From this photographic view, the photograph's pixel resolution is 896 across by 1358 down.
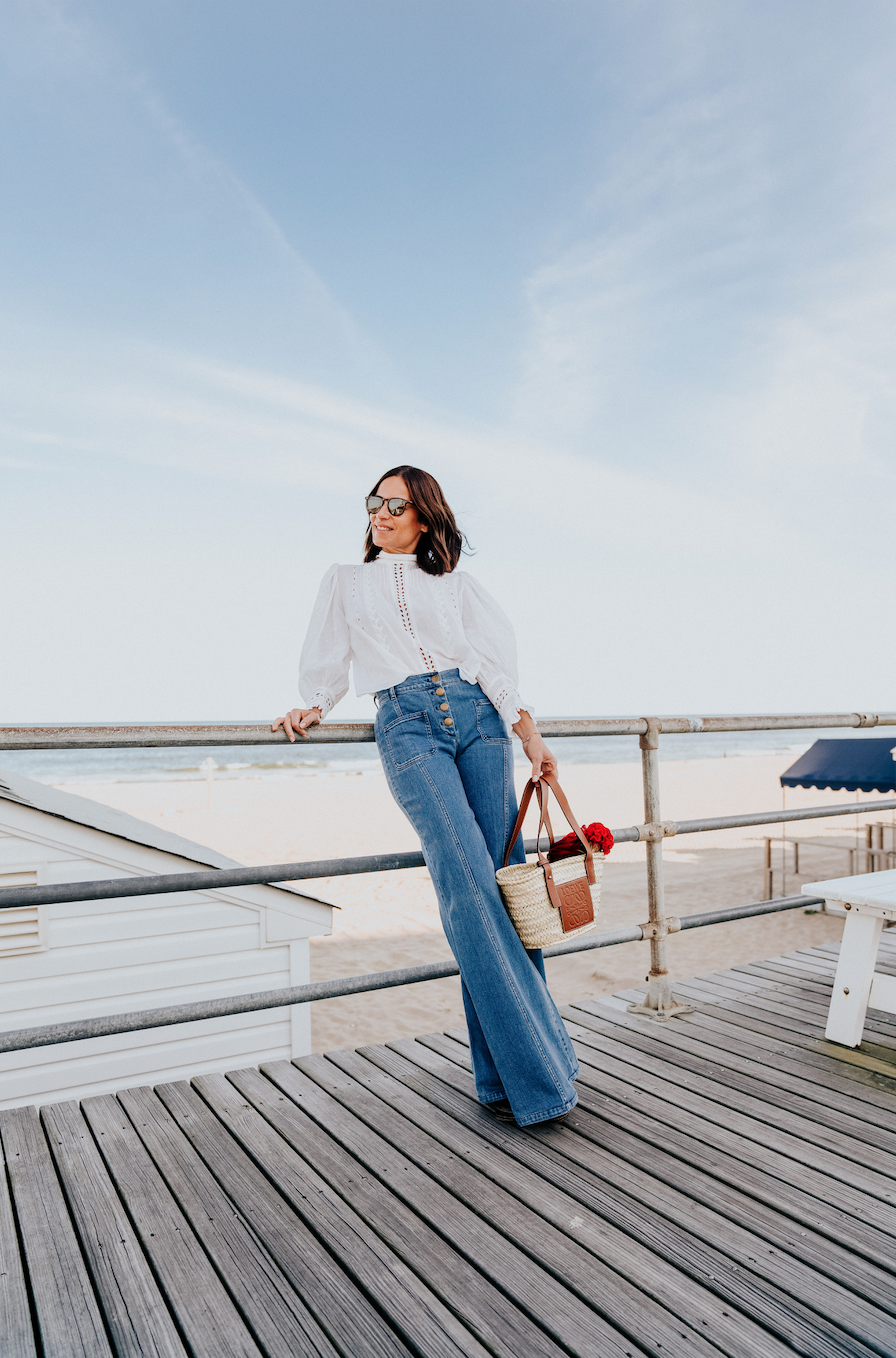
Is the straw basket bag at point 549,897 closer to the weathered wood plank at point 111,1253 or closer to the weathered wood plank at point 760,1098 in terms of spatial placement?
the weathered wood plank at point 760,1098

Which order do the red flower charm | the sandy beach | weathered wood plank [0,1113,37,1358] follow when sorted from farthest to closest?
the sandy beach → the red flower charm → weathered wood plank [0,1113,37,1358]

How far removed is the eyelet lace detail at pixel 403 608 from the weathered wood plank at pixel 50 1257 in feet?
4.81

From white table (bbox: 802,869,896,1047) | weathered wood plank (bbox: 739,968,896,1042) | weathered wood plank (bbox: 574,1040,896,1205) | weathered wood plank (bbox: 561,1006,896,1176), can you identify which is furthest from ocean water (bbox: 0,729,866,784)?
weathered wood plank (bbox: 574,1040,896,1205)

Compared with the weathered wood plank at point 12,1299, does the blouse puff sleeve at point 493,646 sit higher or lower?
higher

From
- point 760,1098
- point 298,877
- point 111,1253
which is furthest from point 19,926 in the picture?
point 760,1098

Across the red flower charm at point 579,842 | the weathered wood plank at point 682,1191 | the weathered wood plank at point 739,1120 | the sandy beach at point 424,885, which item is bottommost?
the sandy beach at point 424,885

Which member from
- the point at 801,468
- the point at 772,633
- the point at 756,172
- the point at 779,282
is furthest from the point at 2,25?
the point at 772,633

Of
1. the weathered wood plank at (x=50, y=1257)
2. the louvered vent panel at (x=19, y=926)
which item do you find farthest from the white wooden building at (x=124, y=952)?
the weathered wood plank at (x=50, y=1257)

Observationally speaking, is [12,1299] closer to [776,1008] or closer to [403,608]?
[403,608]

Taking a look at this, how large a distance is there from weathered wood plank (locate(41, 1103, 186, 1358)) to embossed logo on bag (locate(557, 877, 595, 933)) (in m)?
1.14

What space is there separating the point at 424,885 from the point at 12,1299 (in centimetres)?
1364

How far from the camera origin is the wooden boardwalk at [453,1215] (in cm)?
130

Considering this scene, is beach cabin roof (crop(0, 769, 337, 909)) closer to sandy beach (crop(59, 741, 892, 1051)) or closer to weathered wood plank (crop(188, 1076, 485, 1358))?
weathered wood plank (crop(188, 1076, 485, 1358))

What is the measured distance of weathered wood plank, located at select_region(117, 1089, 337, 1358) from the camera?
1.28m
